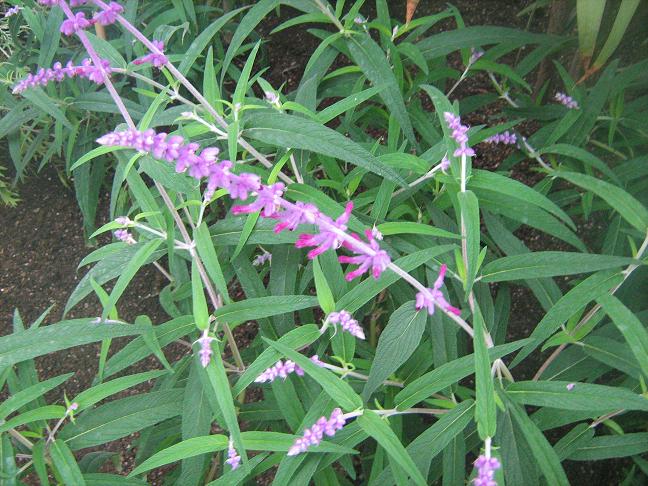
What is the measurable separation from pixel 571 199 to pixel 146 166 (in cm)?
142

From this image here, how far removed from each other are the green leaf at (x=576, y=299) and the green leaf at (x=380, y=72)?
0.63m

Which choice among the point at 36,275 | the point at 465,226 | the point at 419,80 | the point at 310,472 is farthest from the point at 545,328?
the point at 36,275

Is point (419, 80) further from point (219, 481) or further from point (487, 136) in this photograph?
point (219, 481)

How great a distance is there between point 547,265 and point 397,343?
1.22 feet

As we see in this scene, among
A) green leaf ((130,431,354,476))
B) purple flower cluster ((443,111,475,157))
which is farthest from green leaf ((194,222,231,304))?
purple flower cluster ((443,111,475,157))

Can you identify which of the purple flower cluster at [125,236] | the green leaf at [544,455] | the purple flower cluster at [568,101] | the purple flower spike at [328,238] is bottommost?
the green leaf at [544,455]

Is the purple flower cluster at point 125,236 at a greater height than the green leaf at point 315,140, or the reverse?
the green leaf at point 315,140

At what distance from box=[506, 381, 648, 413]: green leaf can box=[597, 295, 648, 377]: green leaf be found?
72mm

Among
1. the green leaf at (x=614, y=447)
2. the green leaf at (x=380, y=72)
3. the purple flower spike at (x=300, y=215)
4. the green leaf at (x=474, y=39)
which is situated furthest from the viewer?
the green leaf at (x=474, y=39)

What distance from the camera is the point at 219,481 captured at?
4.30 feet

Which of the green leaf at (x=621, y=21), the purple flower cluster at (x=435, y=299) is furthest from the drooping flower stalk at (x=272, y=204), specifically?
the green leaf at (x=621, y=21)

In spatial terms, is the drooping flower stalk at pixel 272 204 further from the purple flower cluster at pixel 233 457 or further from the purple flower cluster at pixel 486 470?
the purple flower cluster at pixel 233 457

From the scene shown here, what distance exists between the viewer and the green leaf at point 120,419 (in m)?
1.44

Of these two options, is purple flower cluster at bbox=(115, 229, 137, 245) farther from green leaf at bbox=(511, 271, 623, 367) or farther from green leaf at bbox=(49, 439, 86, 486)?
green leaf at bbox=(511, 271, 623, 367)
